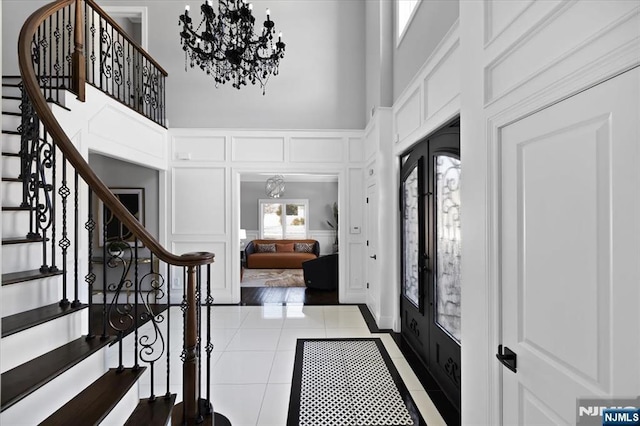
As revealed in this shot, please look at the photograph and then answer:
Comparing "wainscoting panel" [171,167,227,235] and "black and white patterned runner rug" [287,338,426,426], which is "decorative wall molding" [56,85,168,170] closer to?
"wainscoting panel" [171,167,227,235]

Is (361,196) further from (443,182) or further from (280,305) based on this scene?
(443,182)

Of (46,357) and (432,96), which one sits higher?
(432,96)

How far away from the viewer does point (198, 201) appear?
5.23 m

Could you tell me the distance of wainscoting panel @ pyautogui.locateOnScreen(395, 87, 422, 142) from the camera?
3.12 m

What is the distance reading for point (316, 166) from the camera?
17.4 ft

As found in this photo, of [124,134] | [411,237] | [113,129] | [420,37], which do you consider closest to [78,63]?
[113,129]

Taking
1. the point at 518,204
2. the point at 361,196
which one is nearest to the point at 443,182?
the point at 518,204

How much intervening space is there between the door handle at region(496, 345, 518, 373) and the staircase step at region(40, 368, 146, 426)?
190 cm

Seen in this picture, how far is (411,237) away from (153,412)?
2.79 metres

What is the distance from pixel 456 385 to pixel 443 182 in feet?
5.18

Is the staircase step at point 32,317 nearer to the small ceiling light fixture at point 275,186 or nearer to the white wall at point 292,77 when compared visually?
the white wall at point 292,77

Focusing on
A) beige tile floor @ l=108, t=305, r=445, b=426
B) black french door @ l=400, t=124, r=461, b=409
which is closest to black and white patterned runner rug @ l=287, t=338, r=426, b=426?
beige tile floor @ l=108, t=305, r=445, b=426

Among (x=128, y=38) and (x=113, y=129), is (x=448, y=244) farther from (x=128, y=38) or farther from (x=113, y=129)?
(x=128, y=38)

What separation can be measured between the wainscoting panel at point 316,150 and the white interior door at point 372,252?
87cm
